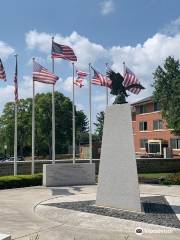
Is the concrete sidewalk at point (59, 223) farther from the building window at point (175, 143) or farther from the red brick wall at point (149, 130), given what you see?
the red brick wall at point (149, 130)

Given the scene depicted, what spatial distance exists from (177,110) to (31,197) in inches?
968

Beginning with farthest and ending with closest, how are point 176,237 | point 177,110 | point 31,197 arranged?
1. point 177,110
2. point 31,197
3. point 176,237

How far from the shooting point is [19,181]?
29.0 metres

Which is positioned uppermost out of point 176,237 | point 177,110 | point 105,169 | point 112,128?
point 177,110

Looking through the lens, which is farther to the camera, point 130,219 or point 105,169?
point 105,169

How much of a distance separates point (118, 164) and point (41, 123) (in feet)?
203

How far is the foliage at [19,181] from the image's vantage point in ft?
92.1

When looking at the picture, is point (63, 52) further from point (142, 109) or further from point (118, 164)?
point (142, 109)

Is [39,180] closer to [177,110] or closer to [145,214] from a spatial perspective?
[145,214]

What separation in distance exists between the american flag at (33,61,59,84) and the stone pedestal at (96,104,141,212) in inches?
367

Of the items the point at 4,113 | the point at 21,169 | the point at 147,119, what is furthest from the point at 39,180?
the point at 4,113

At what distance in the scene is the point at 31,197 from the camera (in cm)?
2373

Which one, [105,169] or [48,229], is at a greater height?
[105,169]

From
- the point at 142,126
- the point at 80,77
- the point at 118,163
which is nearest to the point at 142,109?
the point at 142,126
